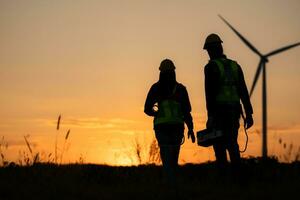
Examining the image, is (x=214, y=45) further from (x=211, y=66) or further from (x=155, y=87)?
(x=155, y=87)

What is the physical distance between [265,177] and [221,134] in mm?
2218

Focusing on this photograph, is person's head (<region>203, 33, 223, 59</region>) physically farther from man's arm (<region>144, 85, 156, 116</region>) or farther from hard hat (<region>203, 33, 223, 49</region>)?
man's arm (<region>144, 85, 156, 116</region>)

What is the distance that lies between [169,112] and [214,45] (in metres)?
1.44

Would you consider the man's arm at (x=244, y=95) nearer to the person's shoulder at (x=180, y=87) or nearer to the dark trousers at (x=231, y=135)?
the dark trousers at (x=231, y=135)

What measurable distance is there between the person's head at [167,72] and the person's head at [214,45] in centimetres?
81

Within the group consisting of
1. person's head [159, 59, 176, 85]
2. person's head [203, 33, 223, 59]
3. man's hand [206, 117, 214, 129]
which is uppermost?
person's head [203, 33, 223, 59]

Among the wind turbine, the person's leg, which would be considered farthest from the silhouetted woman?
the wind turbine

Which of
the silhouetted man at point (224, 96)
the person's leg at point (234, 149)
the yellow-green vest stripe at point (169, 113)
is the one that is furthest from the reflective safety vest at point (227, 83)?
the yellow-green vest stripe at point (169, 113)

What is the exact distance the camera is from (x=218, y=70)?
30.8 ft

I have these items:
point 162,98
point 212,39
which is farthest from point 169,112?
point 212,39

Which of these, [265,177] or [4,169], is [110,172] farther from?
[265,177]

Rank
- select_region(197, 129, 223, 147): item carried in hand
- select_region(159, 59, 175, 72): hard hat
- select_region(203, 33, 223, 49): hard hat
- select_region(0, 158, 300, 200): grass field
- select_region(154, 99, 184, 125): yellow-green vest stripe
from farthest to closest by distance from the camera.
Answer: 1. select_region(159, 59, 175, 72): hard hat
2. select_region(154, 99, 184, 125): yellow-green vest stripe
3. select_region(203, 33, 223, 49): hard hat
4. select_region(197, 129, 223, 147): item carried in hand
5. select_region(0, 158, 300, 200): grass field

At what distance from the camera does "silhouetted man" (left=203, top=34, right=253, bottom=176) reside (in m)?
9.41

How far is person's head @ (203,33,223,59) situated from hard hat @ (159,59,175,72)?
31.3 inches
